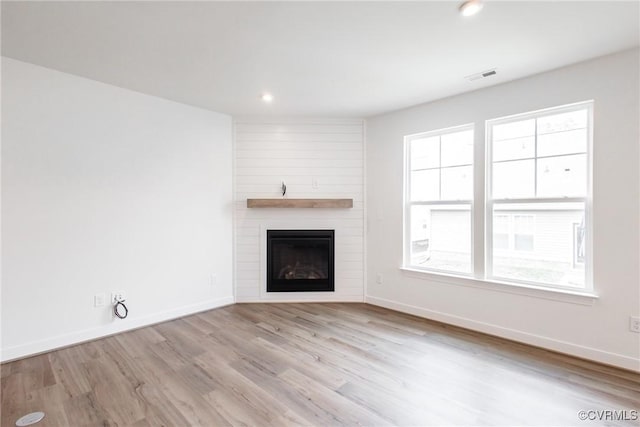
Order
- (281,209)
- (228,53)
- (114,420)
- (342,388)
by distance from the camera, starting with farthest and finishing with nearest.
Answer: (281,209), (228,53), (342,388), (114,420)

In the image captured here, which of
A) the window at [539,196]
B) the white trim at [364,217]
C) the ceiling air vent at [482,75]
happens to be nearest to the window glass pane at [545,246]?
the window at [539,196]

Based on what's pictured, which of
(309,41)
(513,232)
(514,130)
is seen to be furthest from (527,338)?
(309,41)

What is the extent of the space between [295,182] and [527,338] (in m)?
3.04

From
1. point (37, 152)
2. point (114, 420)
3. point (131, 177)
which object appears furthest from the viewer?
point (131, 177)

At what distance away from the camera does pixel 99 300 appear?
2914 millimetres

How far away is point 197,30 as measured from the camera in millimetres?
2082

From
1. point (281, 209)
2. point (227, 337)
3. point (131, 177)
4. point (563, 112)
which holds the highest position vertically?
point (563, 112)

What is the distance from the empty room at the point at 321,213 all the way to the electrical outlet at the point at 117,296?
0.05 m

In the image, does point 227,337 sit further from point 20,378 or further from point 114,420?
point 20,378

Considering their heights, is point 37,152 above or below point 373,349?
above

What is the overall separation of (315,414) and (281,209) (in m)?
2.63

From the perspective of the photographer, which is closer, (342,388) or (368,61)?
(342,388)

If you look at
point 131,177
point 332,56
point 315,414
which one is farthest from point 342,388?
point 131,177

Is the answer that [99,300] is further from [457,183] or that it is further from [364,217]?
[457,183]
